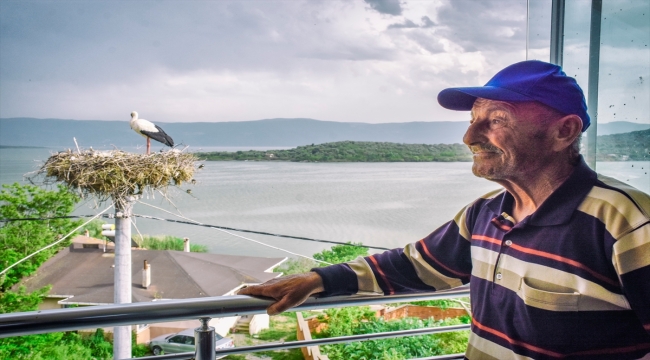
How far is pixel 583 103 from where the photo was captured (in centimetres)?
66

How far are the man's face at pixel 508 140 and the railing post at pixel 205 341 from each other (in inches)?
17.2

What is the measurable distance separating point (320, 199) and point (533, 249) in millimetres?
9308

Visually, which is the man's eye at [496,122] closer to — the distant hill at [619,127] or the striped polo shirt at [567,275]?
the striped polo shirt at [567,275]

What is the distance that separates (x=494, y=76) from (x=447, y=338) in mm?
2331

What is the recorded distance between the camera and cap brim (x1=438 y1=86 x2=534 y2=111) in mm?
673

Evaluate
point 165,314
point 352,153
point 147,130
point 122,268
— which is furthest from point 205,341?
point 122,268

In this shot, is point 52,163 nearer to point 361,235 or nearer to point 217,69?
point 361,235

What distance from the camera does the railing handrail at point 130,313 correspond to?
621 millimetres

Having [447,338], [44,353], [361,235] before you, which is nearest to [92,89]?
[44,353]

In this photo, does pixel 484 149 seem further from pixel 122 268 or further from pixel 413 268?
pixel 122 268

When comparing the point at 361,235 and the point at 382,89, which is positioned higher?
the point at 382,89

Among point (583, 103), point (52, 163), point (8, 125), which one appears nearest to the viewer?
point (583, 103)

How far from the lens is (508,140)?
0.70 metres

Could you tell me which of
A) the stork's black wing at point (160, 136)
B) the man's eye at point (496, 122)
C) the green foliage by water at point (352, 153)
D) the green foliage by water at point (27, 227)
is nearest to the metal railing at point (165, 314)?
the man's eye at point (496, 122)
